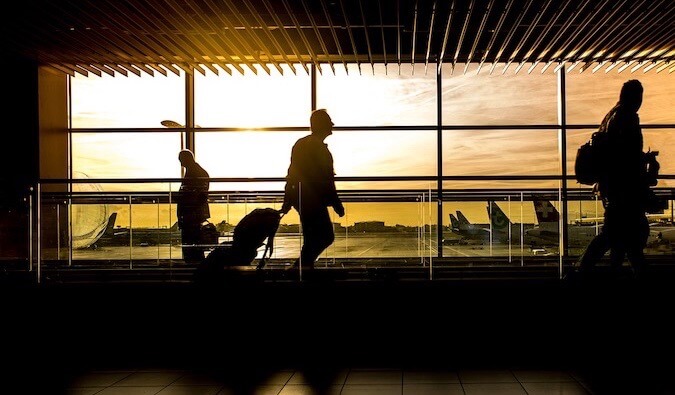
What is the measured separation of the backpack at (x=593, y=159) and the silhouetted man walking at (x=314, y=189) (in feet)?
6.68

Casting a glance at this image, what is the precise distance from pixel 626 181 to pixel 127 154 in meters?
8.19

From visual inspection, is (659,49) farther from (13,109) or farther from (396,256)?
(13,109)

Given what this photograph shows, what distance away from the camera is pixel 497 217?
22.1ft

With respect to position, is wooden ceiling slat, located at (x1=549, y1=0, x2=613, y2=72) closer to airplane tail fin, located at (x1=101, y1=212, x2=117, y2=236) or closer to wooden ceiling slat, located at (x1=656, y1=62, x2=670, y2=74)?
wooden ceiling slat, located at (x1=656, y1=62, x2=670, y2=74)

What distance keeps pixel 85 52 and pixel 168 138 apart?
255cm

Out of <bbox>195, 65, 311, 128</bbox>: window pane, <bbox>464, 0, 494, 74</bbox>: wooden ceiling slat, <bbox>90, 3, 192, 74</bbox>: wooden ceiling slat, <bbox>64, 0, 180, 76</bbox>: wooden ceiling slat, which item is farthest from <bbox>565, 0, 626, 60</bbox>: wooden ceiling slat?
<bbox>64, 0, 180, 76</bbox>: wooden ceiling slat

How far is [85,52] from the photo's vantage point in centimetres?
859

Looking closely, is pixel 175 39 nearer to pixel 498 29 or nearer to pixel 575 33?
pixel 498 29

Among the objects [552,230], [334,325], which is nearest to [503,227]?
[552,230]

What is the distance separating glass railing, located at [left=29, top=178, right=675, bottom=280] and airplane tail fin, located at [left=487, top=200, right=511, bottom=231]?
0.14 meters

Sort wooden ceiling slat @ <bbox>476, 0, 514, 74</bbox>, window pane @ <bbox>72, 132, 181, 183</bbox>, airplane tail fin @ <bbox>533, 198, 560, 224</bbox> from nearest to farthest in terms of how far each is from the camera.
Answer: airplane tail fin @ <bbox>533, 198, 560, 224</bbox> → wooden ceiling slat @ <bbox>476, 0, 514, 74</bbox> → window pane @ <bbox>72, 132, 181, 183</bbox>

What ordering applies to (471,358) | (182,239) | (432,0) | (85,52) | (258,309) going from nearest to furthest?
(471,358) → (258,309) → (182,239) → (432,0) → (85,52)

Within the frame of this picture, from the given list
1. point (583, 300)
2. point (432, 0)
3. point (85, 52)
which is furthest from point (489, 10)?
point (85, 52)

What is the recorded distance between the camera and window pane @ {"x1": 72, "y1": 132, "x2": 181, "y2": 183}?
10906 millimetres
